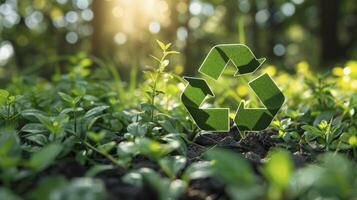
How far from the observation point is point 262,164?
1294 millimetres

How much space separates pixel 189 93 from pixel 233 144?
248 millimetres

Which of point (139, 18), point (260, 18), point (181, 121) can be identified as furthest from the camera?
point (260, 18)

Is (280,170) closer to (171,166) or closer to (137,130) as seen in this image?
(171,166)

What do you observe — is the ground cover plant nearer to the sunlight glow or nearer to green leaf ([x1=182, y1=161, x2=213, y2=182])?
green leaf ([x1=182, y1=161, x2=213, y2=182])

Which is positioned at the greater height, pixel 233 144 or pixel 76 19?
pixel 233 144

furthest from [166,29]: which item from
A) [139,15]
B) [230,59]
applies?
[230,59]

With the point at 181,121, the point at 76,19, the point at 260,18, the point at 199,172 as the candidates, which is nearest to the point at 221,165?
the point at 199,172

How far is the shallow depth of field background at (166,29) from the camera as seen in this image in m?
12.6

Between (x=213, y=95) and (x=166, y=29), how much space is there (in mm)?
12779

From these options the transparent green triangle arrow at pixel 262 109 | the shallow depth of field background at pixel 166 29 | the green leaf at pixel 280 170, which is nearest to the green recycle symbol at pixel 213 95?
the transparent green triangle arrow at pixel 262 109

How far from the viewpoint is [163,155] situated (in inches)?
53.1

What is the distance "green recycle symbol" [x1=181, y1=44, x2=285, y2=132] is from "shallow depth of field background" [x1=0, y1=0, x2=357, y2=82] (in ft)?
23.8

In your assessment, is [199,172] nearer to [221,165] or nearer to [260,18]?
[221,165]

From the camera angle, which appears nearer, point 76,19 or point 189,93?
point 189,93
